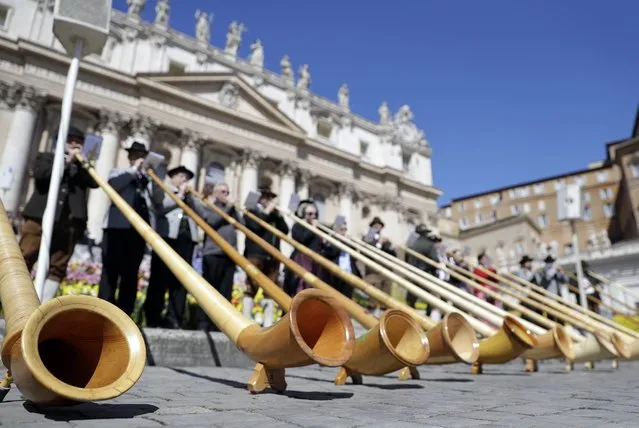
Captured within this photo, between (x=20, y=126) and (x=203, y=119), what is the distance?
32.7 feet

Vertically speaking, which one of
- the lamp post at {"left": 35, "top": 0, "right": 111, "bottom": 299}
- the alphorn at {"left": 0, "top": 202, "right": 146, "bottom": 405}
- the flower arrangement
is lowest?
the alphorn at {"left": 0, "top": 202, "right": 146, "bottom": 405}

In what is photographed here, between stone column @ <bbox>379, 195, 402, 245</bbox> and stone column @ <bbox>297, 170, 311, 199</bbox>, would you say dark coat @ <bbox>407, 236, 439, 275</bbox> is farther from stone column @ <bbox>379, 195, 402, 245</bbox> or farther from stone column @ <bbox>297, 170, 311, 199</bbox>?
stone column @ <bbox>379, 195, 402, 245</bbox>

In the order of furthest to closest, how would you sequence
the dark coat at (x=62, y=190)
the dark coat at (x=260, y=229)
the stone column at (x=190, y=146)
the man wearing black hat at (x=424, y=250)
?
the stone column at (x=190, y=146) → the man wearing black hat at (x=424, y=250) → the dark coat at (x=260, y=229) → the dark coat at (x=62, y=190)

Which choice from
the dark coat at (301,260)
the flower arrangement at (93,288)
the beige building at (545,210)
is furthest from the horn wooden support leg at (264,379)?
the beige building at (545,210)

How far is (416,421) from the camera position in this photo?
2281 millimetres

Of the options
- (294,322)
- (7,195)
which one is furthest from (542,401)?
(7,195)

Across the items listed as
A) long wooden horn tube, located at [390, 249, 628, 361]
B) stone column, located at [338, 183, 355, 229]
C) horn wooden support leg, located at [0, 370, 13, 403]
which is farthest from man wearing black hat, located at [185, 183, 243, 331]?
stone column, located at [338, 183, 355, 229]

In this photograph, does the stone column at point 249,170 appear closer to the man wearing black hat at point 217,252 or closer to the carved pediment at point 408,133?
the carved pediment at point 408,133

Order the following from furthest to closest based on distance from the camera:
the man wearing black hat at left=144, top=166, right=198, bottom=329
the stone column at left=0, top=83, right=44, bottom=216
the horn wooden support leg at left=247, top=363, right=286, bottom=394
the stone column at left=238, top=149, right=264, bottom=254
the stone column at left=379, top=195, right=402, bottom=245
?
the stone column at left=379, top=195, right=402, bottom=245, the stone column at left=238, top=149, right=264, bottom=254, the stone column at left=0, top=83, right=44, bottom=216, the man wearing black hat at left=144, top=166, right=198, bottom=329, the horn wooden support leg at left=247, top=363, right=286, bottom=394

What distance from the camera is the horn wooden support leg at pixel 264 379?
314cm

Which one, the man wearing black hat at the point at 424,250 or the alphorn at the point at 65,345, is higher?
the man wearing black hat at the point at 424,250

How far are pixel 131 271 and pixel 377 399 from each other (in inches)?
141

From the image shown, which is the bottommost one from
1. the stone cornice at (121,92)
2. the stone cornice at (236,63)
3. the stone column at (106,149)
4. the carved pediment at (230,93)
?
the stone column at (106,149)

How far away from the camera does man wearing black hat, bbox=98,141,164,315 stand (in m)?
5.24
